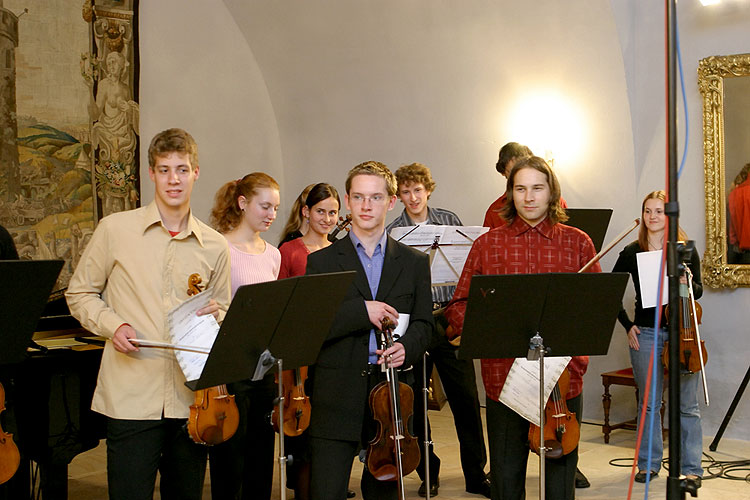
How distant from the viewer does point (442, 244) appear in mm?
4422

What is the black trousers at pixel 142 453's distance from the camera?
278 centimetres

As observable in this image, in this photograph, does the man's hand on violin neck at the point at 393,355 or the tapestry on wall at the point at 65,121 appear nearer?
the man's hand on violin neck at the point at 393,355

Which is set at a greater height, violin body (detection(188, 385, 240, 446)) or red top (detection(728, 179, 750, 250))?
red top (detection(728, 179, 750, 250))

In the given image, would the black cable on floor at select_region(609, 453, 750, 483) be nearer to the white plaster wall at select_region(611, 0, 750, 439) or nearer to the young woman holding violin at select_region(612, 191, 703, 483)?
the young woman holding violin at select_region(612, 191, 703, 483)

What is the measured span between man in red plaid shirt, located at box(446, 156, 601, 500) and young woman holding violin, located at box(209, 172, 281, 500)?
1.15 m

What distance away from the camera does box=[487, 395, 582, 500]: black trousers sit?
3115mm

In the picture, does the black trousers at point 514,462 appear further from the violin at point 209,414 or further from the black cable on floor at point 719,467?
the black cable on floor at point 719,467

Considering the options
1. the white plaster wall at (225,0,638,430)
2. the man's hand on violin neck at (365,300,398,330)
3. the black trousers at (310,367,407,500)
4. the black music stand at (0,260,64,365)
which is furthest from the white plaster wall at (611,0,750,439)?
the black music stand at (0,260,64,365)

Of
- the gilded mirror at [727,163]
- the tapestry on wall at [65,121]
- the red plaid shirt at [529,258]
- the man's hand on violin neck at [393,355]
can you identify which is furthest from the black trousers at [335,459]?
the tapestry on wall at [65,121]

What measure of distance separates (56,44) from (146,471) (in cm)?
489

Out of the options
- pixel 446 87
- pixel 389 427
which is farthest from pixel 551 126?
pixel 389 427

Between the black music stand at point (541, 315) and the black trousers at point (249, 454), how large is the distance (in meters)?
1.34

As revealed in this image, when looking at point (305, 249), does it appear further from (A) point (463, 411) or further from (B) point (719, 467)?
(B) point (719, 467)

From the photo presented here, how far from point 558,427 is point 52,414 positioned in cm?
222
